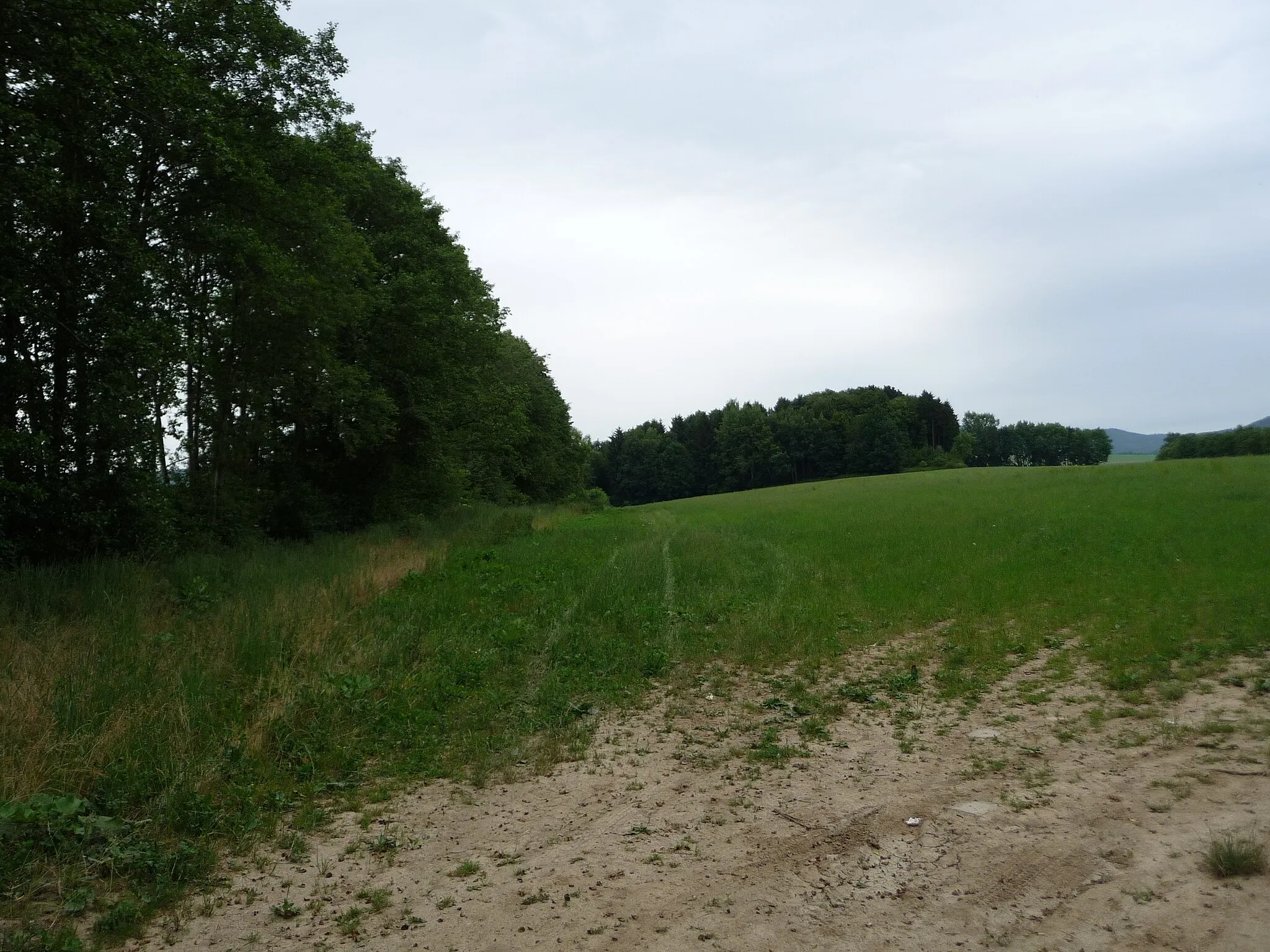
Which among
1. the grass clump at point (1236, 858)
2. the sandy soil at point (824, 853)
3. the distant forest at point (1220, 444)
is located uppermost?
the distant forest at point (1220, 444)

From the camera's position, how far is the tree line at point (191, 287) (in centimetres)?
1207

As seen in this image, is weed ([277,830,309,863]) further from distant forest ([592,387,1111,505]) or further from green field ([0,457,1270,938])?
distant forest ([592,387,1111,505])

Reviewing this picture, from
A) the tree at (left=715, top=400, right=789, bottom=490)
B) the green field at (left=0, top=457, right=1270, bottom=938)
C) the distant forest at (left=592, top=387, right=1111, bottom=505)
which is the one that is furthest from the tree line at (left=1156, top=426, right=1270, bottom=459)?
the tree at (left=715, top=400, right=789, bottom=490)

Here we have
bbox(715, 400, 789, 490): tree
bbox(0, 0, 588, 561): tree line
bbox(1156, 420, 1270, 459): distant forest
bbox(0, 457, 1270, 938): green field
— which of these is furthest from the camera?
bbox(715, 400, 789, 490): tree

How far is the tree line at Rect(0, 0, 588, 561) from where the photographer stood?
1207 centimetres

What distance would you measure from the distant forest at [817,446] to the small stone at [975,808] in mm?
106085

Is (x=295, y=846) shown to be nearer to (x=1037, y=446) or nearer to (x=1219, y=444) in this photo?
(x=1219, y=444)

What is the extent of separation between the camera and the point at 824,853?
488 centimetres

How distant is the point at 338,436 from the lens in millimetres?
26703

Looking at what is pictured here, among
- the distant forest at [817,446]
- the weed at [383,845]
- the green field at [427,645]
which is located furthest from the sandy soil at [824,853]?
the distant forest at [817,446]

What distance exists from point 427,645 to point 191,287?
1150 cm

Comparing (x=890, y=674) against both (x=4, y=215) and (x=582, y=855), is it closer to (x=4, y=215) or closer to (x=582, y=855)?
(x=582, y=855)

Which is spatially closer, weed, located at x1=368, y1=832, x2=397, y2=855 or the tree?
→ weed, located at x1=368, y1=832, x2=397, y2=855

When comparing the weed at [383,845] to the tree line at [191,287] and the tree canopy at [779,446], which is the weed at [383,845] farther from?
the tree canopy at [779,446]
